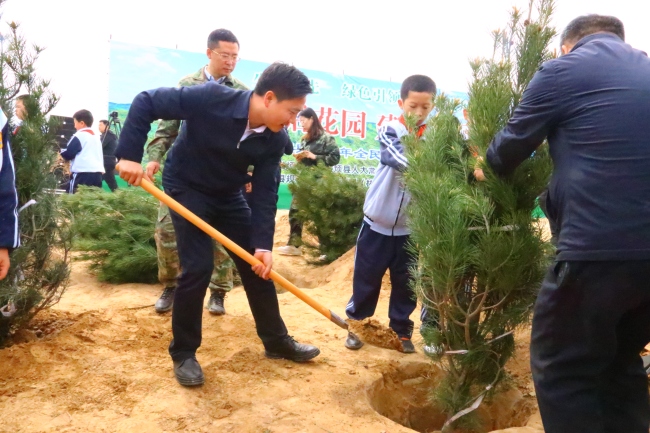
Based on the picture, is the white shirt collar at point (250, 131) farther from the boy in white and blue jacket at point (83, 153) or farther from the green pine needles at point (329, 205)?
the boy in white and blue jacket at point (83, 153)

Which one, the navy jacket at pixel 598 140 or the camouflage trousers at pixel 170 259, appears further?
the camouflage trousers at pixel 170 259

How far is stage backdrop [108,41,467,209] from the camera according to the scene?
31.0ft

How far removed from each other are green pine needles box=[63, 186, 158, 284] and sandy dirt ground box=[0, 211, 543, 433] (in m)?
1.01

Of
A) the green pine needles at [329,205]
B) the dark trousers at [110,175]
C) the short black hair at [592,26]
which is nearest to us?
the short black hair at [592,26]

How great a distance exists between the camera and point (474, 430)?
119 inches

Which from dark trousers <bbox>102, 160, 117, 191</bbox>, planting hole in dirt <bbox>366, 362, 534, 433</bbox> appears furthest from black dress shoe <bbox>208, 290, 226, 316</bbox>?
dark trousers <bbox>102, 160, 117, 191</bbox>

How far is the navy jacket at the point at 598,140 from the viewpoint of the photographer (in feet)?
6.33

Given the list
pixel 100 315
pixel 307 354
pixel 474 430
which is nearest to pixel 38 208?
pixel 100 315

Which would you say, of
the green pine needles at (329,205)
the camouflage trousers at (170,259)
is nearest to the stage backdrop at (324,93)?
the green pine needles at (329,205)

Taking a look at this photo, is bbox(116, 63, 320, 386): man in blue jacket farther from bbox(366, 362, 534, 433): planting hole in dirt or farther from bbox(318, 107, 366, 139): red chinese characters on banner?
bbox(318, 107, 366, 139): red chinese characters on banner

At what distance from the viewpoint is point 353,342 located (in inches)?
152

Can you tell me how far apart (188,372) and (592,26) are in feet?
8.17

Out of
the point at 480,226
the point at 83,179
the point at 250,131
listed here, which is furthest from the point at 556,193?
the point at 83,179

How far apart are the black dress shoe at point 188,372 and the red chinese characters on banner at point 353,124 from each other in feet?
31.0
